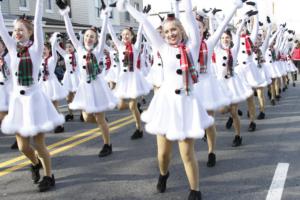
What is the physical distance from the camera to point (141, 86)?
8586 mm

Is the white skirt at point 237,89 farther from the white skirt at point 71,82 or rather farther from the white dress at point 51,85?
the white skirt at point 71,82

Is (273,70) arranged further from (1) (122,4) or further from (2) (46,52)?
(1) (122,4)

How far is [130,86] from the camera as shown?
8.42 metres

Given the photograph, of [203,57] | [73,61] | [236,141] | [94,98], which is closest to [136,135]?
[94,98]

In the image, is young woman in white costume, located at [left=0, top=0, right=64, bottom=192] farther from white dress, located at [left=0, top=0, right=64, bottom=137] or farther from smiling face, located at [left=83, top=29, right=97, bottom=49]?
smiling face, located at [left=83, top=29, right=97, bottom=49]

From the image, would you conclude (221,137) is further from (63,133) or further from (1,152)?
(1,152)

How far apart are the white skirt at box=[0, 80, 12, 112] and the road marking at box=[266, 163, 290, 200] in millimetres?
4755

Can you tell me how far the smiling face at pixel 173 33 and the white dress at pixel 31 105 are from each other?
1.57 metres

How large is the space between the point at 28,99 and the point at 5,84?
2.97 m

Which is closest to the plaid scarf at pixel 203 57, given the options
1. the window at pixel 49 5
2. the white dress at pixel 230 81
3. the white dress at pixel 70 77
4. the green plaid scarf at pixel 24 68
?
the white dress at pixel 230 81

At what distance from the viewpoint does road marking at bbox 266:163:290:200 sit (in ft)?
14.7

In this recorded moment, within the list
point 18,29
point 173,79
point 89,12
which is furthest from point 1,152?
point 89,12

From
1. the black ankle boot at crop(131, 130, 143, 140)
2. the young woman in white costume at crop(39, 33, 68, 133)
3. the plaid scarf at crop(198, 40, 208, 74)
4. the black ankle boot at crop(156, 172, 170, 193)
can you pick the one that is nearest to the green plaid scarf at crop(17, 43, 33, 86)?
the black ankle boot at crop(156, 172, 170, 193)

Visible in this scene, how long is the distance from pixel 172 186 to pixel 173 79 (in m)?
1.39
